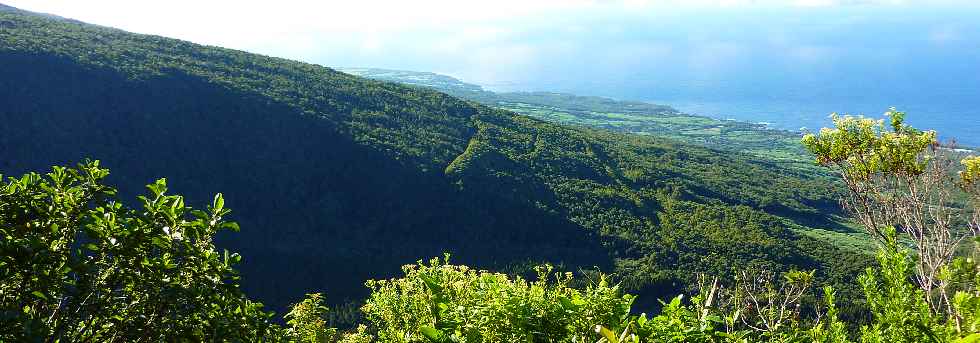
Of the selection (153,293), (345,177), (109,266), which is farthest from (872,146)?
(345,177)

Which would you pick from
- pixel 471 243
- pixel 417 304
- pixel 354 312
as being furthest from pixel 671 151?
→ pixel 417 304

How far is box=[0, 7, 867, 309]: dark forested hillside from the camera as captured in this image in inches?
3509

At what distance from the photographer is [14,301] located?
506 cm

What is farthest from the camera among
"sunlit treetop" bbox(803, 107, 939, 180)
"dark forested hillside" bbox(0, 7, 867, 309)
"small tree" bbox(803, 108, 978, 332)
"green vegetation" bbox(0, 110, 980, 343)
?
"dark forested hillside" bbox(0, 7, 867, 309)

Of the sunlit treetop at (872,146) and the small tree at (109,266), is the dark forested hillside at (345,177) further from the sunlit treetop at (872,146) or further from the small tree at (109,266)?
the small tree at (109,266)

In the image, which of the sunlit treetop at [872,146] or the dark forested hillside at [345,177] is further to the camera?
the dark forested hillside at [345,177]

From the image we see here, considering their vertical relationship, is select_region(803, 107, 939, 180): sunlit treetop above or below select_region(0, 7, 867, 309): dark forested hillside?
above

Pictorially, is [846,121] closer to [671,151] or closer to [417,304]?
[417,304]

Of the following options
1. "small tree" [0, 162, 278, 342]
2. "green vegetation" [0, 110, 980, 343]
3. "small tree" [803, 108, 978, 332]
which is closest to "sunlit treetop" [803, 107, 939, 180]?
"small tree" [803, 108, 978, 332]

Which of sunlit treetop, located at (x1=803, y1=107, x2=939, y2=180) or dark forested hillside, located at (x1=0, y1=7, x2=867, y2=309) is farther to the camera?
dark forested hillside, located at (x1=0, y1=7, x2=867, y2=309)

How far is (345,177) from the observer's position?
110125 millimetres

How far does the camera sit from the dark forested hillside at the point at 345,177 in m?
89.1

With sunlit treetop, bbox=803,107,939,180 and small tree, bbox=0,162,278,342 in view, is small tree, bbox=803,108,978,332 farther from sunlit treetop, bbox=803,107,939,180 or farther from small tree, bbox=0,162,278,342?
small tree, bbox=0,162,278,342

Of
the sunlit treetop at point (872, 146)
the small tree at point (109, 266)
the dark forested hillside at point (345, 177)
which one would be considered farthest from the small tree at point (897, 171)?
the dark forested hillside at point (345, 177)
